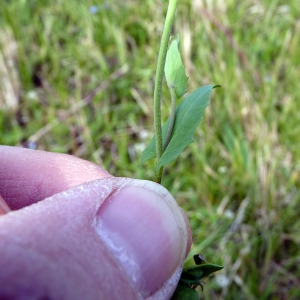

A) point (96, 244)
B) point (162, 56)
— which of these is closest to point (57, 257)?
point (96, 244)

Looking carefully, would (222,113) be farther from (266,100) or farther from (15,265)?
Answer: (15,265)

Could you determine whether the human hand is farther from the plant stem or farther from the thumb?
the plant stem

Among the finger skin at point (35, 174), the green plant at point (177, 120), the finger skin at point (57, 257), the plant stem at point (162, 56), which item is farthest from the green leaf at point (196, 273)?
the finger skin at point (35, 174)

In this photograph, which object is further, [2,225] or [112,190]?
[112,190]

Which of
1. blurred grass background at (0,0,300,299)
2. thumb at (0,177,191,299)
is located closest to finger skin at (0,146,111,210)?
thumb at (0,177,191,299)

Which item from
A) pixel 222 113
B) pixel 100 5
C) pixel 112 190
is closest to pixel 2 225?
pixel 112 190

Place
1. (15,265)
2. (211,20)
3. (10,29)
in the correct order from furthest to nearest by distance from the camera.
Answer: (10,29), (211,20), (15,265)

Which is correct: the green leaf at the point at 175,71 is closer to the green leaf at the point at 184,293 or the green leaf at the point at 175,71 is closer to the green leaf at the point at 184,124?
the green leaf at the point at 184,124
